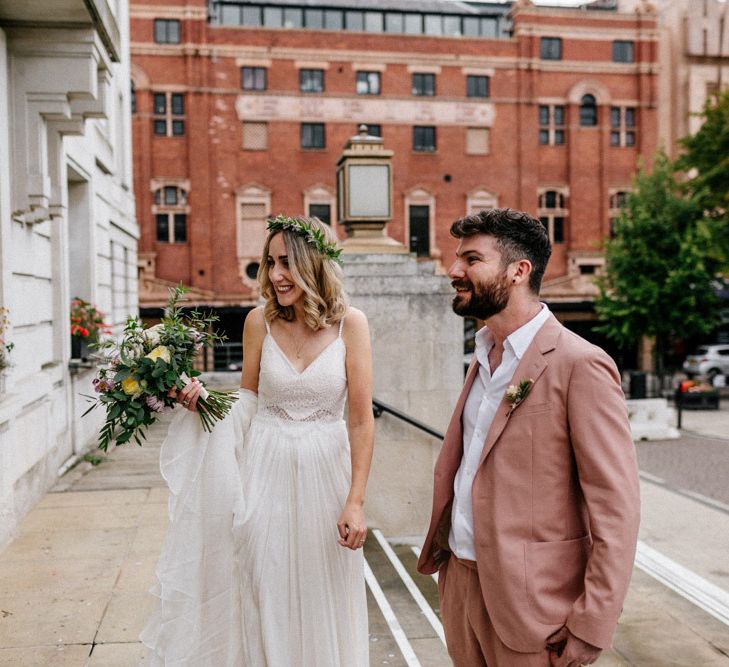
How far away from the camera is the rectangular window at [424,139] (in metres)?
38.8

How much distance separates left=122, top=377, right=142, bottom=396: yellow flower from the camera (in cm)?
348

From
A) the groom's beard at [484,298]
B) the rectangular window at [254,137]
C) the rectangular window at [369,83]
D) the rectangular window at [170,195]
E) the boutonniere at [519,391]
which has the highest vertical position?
the rectangular window at [369,83]

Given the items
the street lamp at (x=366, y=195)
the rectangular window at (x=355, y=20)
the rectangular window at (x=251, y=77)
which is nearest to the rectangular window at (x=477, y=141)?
the rectangular window at (x=355, y=20)

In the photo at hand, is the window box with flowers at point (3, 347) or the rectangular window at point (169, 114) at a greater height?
the rectangular window at point (169, 114)

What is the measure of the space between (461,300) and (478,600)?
1.02m

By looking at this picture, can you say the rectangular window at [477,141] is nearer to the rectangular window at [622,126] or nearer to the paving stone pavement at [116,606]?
the rectangular window at [622,126]

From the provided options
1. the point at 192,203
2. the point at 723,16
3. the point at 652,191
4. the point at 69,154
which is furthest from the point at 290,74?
the point at 69,154

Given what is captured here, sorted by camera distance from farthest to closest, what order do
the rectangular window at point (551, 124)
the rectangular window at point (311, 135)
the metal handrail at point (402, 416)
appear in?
the rectangular window at point (551, 124) < the rectangular window at point (311, 135) < the metal handrail at point (402, 416)

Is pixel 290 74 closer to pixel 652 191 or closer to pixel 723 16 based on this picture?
pixel 652 191

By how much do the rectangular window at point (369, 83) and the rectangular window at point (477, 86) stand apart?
4.43 metres

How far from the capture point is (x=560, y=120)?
40062 millimetres

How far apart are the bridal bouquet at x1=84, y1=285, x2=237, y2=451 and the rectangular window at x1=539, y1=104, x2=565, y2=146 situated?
127 feet

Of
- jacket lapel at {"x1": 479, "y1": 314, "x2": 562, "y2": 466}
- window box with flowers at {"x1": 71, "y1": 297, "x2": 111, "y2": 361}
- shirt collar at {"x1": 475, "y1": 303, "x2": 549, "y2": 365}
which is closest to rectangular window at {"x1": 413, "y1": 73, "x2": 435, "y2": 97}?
window box with flowers at {"x1": 71, "y1": 297, "x2": 111, "y2": 361}

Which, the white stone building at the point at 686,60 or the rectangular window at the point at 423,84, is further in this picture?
the white stone building at the point at 686,60
